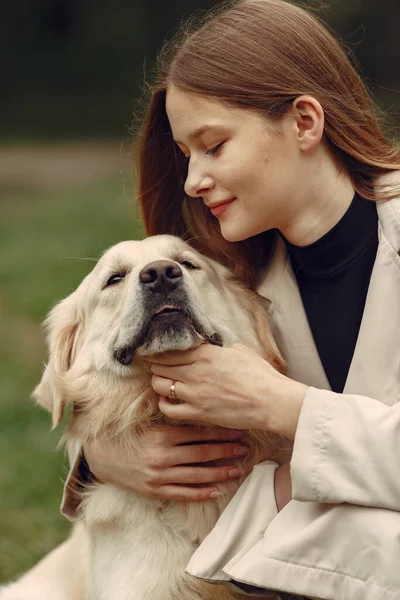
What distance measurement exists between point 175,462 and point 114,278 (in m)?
0.64

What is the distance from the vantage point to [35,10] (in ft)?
54.7

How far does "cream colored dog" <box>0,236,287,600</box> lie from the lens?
2.61 metres

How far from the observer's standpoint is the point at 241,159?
2.68 meters

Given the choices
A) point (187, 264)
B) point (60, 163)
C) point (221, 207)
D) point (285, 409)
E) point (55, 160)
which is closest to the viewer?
point (285, 409)

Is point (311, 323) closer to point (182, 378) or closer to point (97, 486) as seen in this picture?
point (182, 378)

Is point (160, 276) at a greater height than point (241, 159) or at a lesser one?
lesser

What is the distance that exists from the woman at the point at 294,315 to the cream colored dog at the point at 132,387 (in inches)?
2.8

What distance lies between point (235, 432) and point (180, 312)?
1.43ft

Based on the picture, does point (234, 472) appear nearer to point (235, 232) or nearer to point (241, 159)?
point (235, 232)

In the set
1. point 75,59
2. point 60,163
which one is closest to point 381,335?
point 60,163

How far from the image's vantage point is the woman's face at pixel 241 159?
269 centimetres

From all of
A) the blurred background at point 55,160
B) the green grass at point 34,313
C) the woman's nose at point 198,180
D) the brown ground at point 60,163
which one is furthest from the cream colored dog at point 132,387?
the brown ground at point 60,163

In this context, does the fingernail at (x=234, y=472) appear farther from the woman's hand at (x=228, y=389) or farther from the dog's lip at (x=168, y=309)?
the dog's lip at (x=168, y=309)

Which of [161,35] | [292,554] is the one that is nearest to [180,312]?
Result: [292,554]
